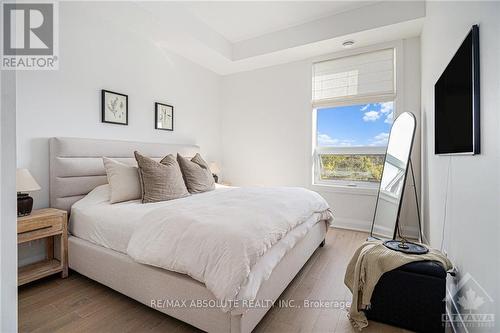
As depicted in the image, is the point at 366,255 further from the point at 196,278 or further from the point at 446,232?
the point at 196,278

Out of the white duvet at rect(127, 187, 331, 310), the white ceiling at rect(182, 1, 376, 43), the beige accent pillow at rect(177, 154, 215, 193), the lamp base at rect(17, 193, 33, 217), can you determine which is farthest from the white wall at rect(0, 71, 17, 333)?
the white ceiling at rect(182, 1, 376, 43)

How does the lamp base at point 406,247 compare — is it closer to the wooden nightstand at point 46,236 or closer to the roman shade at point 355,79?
the roman shade at point 355,79

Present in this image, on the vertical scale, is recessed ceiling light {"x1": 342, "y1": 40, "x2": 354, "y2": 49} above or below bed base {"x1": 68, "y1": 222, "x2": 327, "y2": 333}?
above

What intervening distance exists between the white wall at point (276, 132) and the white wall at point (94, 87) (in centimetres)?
89

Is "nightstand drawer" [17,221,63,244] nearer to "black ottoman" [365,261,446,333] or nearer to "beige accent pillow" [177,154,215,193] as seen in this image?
"beige accent pillow" [177,154,215,193]

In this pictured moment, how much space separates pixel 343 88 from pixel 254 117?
1564 mm

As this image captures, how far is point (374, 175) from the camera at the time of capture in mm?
3684

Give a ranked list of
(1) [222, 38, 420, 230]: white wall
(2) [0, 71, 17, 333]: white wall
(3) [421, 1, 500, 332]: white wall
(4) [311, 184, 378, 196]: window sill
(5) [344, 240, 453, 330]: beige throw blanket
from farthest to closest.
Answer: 1. (1) [222, 38, 420, 230]: white wall
2. (4) [311, 184, 378, 196]: window sill
3. (5) [344, 240, 453, 330]: beige throw blanket
4. (3) [421, 1, 500, 332]: white wall
5. (2) [0, 71, 17, 333]: white wall

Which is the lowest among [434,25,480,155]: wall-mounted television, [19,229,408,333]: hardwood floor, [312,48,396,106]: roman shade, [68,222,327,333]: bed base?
[19,229,408,333]: hardwood floor

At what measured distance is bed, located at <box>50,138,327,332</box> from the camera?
4.73 ft

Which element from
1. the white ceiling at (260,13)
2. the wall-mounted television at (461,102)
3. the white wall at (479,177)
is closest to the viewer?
the white wall at (479,177)

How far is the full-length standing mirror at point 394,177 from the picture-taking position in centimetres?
288

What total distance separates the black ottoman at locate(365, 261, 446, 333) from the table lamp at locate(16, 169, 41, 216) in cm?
264

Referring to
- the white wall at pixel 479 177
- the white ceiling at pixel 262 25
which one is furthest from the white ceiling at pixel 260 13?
the white wall at pixel 479 177
